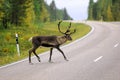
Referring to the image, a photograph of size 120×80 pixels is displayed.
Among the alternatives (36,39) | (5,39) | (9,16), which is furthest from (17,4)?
(36,39)

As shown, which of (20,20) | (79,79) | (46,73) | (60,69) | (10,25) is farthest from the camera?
(20,20)

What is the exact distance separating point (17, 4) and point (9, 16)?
183cm

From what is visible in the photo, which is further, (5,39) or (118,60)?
(5,39)

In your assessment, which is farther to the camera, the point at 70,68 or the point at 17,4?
the point at 17,4

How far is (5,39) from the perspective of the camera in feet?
108

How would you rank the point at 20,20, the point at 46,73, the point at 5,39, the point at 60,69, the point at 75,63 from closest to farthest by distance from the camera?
the point at 46,73
the point at 60,69
the point at 75,63
the point at 5,39
the point at 20,20

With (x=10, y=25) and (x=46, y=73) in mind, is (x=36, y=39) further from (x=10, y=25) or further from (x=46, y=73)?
(x=10, y=25)

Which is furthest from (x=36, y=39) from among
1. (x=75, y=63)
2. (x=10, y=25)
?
(x=10, y=25)

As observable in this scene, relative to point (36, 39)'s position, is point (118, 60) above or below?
below

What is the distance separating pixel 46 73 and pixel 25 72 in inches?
36.8

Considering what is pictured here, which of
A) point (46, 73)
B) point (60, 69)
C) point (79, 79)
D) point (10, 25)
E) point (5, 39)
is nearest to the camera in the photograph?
point (79, 79)

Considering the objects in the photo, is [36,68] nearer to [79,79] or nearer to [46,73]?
[46,73]

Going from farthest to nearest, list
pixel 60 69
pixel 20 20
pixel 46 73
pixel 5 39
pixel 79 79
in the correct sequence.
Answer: pixel 20 20
pixel 5 39
pixel 60 69
pixel 46 73
pixel 79 79

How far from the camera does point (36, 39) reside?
52.3 feet
